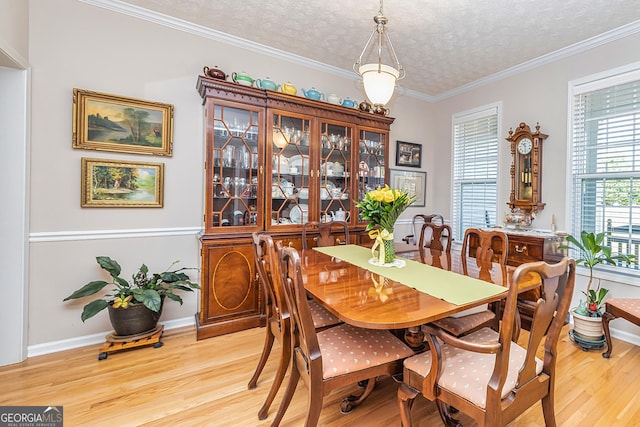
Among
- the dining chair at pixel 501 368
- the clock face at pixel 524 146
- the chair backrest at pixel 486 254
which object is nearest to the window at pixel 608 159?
the clock face at pixel 524 146

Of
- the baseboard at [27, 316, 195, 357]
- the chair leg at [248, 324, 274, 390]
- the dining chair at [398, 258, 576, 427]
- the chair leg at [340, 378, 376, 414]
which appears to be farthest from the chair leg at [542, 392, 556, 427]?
the baseboard at [27, 316, 195, 357]

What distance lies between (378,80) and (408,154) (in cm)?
261

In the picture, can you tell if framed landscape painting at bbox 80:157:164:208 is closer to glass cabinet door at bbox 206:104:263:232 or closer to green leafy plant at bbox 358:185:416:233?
glass cabinet door at bbox 206:104:263:232

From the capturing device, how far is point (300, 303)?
1.27 meters

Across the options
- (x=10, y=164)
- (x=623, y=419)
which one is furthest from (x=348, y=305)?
(x=10, y=164)

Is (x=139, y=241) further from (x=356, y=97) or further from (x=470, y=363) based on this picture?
(x=356, y=97)

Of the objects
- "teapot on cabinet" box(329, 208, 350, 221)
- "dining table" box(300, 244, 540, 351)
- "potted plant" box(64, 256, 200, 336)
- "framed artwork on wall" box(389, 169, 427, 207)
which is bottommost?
"potted plant" box(64, 256, 200, 336)

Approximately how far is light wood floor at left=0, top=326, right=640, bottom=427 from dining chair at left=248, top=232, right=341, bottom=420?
0.19 metres

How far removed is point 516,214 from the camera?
11.8 ft

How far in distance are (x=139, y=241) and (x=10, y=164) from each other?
1.03 metres

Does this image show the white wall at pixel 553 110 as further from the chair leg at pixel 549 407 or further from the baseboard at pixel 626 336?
the chair leg at pixel 549 407

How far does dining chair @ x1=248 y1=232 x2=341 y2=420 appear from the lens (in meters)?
1.59

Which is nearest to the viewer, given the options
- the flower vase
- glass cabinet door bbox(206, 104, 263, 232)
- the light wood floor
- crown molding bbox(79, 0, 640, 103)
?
the light wood floor

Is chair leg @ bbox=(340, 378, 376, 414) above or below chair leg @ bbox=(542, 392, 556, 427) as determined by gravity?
below
